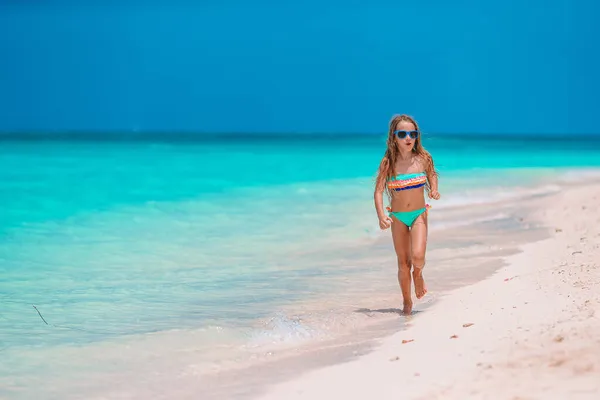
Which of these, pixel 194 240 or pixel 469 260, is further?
pixel 194 240

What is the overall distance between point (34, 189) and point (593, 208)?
36.1 feet

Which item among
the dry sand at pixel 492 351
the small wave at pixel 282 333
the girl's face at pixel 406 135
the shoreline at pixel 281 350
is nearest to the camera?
the dry sand at pixel 492 351

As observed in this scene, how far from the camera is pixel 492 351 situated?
3211 millimetres

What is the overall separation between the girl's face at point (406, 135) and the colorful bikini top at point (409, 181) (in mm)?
146

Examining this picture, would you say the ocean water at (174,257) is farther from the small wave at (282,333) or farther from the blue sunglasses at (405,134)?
the blue sunglasses at (405,134)

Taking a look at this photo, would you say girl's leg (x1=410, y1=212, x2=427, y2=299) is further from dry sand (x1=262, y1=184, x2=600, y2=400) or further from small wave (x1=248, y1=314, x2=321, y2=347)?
small wave (x1=248, y1=314, x2=321, y2=347)

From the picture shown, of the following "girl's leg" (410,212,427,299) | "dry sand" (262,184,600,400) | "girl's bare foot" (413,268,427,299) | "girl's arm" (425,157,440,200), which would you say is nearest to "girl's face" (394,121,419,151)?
Answer: "girl's arm" (425,157,440,200)

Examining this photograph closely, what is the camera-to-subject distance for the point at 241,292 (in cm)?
554

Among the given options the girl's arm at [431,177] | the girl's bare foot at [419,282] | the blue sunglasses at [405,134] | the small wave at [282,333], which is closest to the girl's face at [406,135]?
the blue sunglasses at [405,134]

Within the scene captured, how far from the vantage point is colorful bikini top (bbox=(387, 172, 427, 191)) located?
434 centimetres

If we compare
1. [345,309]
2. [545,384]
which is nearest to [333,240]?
[345,309]

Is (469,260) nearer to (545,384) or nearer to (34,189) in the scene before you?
(545,384)

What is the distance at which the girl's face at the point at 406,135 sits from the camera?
429cm

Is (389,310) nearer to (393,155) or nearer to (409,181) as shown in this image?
(409,181)
